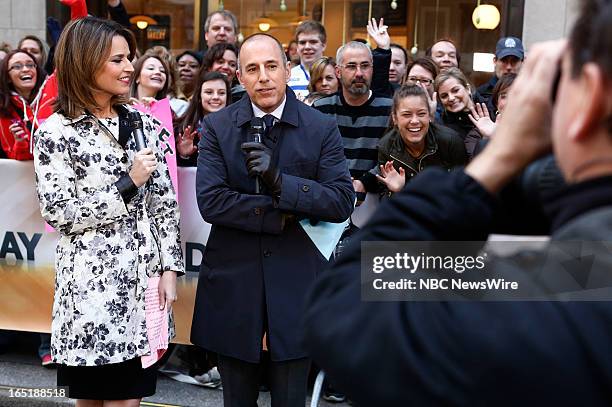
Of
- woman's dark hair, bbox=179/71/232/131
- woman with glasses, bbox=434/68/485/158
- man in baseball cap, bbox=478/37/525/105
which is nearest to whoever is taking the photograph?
woman's dark hair, bbox=179/71/232/131

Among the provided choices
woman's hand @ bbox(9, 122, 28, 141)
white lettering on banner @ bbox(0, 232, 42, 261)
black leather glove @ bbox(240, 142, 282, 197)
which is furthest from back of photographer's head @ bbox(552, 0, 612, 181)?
woman's hand @ bbox(9, 122, 28, 141)

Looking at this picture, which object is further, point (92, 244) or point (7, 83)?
point (7, 83)

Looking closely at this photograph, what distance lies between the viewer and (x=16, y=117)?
5.84m

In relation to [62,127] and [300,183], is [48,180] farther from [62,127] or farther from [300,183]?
[300,183]

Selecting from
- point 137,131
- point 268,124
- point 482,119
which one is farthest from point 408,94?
point 137,131

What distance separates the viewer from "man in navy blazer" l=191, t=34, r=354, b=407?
142 inches

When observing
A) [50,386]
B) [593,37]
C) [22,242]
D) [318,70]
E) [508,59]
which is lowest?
[50,386]

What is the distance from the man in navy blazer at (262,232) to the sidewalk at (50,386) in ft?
4.70

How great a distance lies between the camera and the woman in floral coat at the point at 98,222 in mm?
3506

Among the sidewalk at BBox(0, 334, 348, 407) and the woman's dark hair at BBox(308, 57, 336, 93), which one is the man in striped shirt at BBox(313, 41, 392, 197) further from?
the sidewalk at BBox(0, 334, 348, 407)

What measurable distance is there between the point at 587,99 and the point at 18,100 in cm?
562

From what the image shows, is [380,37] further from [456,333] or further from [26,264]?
[456,333]

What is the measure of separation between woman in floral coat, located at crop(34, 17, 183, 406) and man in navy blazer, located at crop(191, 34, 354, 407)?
274 mm

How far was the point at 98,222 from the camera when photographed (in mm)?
3520
